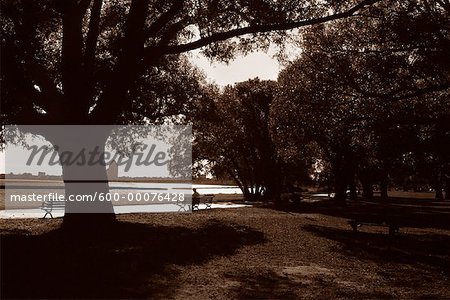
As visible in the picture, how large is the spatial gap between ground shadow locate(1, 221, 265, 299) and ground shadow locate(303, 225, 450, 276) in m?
2.89

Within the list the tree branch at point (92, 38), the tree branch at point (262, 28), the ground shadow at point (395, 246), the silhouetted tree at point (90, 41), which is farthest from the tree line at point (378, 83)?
the tree branch at point (92, 38)

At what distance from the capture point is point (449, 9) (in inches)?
601

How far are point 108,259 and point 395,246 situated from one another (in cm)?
880

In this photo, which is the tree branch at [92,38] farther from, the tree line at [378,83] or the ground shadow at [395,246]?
the ground shadow at [395,246]

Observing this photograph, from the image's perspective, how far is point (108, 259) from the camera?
916 cm

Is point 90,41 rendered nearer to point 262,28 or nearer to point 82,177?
point 82,177

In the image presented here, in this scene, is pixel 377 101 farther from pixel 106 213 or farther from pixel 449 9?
pixel 106 213

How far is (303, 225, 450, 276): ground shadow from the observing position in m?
11.0

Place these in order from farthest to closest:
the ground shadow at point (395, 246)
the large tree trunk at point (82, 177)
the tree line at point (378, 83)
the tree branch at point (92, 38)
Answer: the tree line at point (378, 83) → the tree branch at point (92, 38) → the large tree trunk at point (82, 177) → the ground shadow at point (395, 246)

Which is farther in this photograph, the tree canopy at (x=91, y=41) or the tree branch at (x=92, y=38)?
the tree branch at (x=92, y=38)

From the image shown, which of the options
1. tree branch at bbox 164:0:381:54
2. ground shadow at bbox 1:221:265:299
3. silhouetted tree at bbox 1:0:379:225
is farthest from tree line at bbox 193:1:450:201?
ground shadow at bbox 1:221:265:299

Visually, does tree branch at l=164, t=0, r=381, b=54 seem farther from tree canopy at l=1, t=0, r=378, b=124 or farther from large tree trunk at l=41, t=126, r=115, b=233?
large tree trunk at l=41, t=126, r=115, b=233

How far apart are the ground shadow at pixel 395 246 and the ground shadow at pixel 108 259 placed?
114 inches

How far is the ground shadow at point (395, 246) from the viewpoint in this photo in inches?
433
